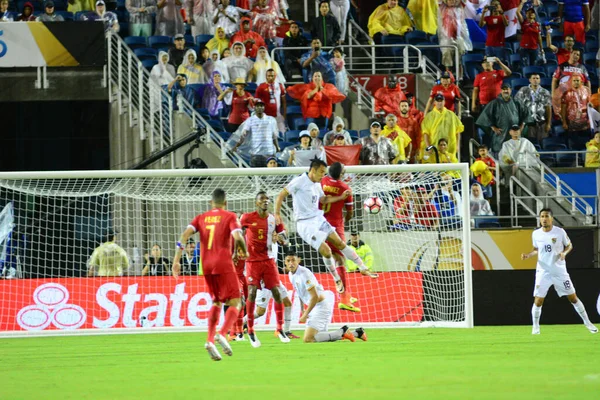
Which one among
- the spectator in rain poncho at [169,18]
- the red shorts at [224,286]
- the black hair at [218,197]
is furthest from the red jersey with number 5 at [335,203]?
the spectator in rain poncho at [169,18]

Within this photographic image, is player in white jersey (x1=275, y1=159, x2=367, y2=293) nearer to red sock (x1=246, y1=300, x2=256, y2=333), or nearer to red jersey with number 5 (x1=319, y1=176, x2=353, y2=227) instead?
red jersey with number 5 (x1=319, y1=176, x2=353, y2=227)

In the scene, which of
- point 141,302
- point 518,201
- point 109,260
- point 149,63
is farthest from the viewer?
point 149,63

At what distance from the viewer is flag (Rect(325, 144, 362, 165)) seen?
20.0 meters

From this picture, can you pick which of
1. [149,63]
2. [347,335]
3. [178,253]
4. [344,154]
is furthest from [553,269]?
[149,63]

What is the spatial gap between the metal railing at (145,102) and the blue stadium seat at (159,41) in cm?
54

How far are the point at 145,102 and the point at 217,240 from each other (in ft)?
37.9

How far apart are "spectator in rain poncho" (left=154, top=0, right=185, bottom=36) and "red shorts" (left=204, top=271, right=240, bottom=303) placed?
1252 centimetres

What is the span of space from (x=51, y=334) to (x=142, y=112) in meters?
5.86

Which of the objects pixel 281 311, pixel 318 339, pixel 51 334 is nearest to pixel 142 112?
pixel 51 334

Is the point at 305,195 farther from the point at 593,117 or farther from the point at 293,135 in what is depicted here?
the point at 593,117

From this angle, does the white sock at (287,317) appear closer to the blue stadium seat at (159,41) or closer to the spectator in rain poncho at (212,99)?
the spectator in rain poncho at (212,99)

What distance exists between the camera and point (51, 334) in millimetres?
17391

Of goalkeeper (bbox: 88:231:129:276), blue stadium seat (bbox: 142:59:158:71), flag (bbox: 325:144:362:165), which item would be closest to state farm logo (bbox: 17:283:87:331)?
goalkeeper (bbox: 88:231:129:276)

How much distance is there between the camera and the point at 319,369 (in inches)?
403
